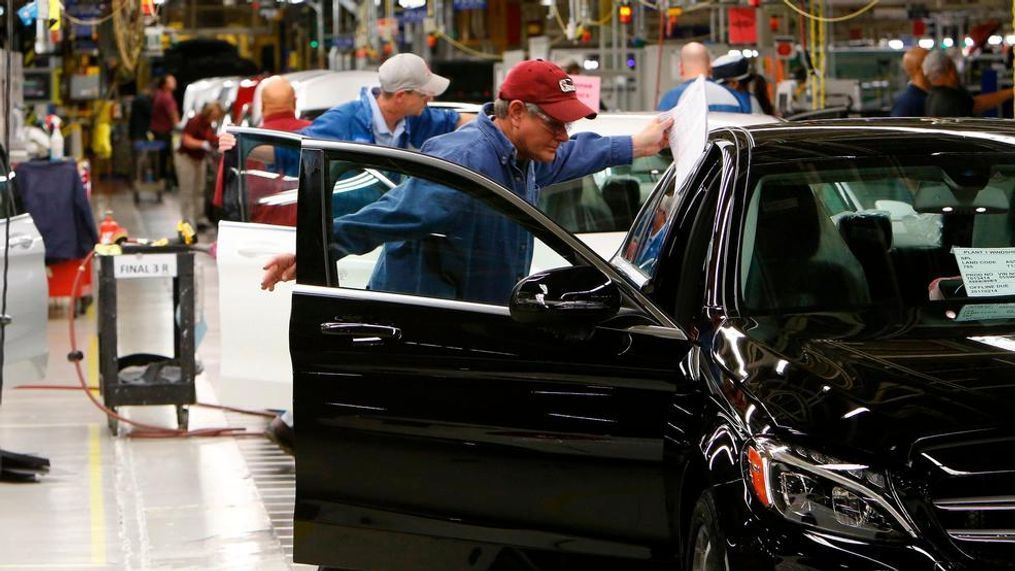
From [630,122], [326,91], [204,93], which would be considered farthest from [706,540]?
[204,93]

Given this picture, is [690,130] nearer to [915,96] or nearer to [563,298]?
[563,298]

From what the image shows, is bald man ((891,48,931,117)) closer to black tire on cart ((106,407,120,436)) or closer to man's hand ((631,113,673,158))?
black tire on cart ((106,407,120,436))

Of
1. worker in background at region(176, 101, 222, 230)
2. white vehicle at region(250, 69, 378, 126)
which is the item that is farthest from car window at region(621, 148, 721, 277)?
worker in background at region(176, 101, 222, 230)

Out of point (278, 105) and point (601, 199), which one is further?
point (278, 105)

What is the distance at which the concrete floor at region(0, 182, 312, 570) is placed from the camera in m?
6.91

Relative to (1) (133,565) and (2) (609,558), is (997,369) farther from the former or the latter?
(1) (133,565)

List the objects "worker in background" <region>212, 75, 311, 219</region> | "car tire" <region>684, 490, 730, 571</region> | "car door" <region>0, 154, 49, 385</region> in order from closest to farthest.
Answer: "car tire" <region>684, 490, 730, 571</region>, "car door" <region>0, 154, 49, 385</region>, "worker in background" <region>212, 75, 311, 219</region>

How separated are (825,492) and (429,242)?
1653 mm

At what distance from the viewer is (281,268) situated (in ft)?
17.5

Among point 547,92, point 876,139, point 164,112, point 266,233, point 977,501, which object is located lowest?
point 977,501

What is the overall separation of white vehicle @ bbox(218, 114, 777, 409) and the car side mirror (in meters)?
3.13

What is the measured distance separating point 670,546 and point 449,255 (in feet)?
3.48

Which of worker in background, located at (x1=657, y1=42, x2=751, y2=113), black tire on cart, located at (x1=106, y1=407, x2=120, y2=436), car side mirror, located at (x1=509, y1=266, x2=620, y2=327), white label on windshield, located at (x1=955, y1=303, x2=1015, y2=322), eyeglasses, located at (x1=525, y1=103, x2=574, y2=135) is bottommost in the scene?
black tire on cart, located at (x1=106, y1=407, x2=120, y2=436)

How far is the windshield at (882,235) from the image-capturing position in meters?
4.59
